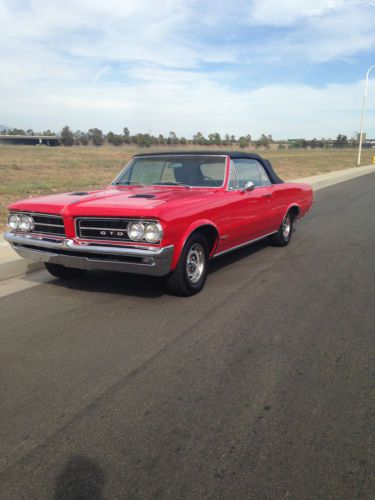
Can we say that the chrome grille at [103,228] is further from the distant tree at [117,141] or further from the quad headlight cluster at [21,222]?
the distant tree at [117,141]

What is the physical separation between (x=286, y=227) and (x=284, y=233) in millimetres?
134

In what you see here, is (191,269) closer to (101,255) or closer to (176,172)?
(101,255)

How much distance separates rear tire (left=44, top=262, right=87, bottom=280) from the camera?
529cm

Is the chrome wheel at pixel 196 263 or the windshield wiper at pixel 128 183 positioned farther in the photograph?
the windshield wiper at pixel 128 183

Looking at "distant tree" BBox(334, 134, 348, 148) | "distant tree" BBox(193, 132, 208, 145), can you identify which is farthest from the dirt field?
"distant tree" BBox(334, 134, 348, 148)

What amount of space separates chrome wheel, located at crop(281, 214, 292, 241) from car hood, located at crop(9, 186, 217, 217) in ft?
7.90

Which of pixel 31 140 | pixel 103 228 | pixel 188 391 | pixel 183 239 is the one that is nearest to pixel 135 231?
pixel 103 228

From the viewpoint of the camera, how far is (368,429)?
98.1 inches

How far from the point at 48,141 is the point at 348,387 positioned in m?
121

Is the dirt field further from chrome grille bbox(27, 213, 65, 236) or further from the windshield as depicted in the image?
chrome grille bbox(27, 213, 65, 236)

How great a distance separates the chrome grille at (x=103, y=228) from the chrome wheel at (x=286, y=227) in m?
3.72

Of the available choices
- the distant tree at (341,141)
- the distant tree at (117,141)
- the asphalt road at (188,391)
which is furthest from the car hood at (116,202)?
the distant tree at (341,141)

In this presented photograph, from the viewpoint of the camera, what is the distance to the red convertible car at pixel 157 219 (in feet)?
13.7

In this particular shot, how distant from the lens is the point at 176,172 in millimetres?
5723
